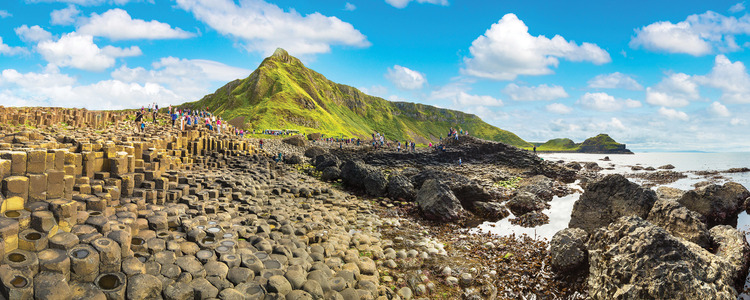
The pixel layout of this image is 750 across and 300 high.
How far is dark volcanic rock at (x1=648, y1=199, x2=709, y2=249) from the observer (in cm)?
1225

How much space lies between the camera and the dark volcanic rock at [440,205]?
747 inches

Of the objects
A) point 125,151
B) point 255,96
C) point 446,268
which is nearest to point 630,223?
point 446,268

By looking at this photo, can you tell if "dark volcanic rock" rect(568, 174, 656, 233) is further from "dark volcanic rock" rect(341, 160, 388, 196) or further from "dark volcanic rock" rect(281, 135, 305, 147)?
"dark volcanic rock" rect(281, 135, 305, 147)

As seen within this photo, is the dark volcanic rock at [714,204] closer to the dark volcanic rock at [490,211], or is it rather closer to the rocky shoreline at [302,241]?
the rocky shoreline at [302,241]

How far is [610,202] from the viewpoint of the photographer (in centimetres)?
1598

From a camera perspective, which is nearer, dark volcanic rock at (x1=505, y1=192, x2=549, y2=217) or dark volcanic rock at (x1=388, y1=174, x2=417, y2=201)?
dark volcanic rock at (x1=505, y1=192, x2=549, y2=217)

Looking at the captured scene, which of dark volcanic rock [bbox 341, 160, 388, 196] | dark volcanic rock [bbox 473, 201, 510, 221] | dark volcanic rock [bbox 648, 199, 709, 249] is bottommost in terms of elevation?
dark volcanic rock [bbox 473, 201, 510, 221]

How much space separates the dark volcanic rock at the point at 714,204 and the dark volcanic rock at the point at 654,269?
34.8 feet

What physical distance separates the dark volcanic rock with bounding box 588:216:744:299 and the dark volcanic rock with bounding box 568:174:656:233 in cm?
539

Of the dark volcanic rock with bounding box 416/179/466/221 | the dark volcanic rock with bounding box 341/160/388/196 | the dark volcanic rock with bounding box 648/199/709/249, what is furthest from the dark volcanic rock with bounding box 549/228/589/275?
the dark volcanic rock with bounding box 341/160/388/196

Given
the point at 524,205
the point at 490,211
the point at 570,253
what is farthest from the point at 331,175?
the point at 570,253

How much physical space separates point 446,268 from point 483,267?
1500 millimetres

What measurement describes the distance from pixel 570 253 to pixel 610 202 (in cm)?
613

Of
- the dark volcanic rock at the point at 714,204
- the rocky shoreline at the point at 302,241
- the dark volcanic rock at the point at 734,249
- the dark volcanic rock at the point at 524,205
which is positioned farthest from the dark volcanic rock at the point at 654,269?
the dark volcanic rock at the point at 524,205
